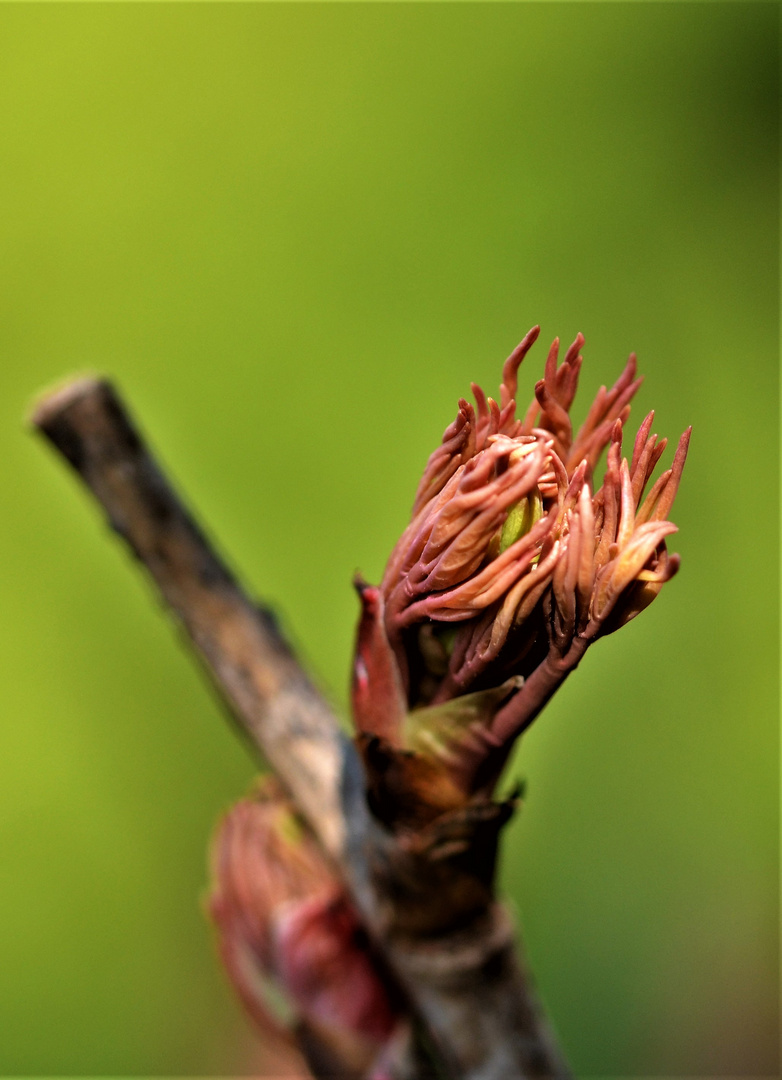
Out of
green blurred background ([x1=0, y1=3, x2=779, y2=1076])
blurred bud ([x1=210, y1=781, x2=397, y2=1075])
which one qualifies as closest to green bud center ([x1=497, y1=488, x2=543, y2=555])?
blurred bud ([x1=210, y1=781, x2=397, y2=1075])

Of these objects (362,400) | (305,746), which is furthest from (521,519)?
(362,400)

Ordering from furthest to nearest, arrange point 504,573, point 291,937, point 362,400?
point 362,400, point 291,937, point 504,573

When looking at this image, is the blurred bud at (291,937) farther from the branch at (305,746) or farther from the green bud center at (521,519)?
the green bud center at (521,519)

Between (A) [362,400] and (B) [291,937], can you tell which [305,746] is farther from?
(A) [362,400]

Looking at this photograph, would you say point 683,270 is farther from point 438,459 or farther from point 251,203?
point 438,459

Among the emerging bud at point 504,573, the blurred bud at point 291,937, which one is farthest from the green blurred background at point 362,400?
the emerging bud at point 504,573

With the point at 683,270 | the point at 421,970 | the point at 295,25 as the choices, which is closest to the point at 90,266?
the point at 295,25
